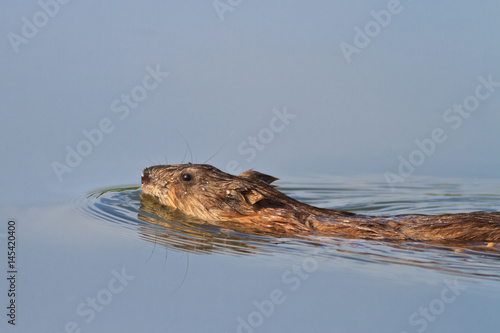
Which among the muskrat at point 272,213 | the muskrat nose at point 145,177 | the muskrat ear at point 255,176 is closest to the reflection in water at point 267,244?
the muskrat at point 272,213

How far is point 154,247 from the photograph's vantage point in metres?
7.85

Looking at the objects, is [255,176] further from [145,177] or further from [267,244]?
[267,244]

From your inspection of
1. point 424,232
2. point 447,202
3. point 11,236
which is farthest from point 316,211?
point 11,236

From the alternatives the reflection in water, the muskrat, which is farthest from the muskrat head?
the reflection in water

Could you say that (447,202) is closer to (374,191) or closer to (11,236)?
(374,191)

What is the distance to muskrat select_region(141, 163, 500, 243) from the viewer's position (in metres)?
7.98

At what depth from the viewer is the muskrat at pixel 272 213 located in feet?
26.2

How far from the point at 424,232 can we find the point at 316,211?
1350 mm

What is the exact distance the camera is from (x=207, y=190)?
929 centimetres

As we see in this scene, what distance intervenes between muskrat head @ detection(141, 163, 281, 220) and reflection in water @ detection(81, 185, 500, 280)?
0.18m

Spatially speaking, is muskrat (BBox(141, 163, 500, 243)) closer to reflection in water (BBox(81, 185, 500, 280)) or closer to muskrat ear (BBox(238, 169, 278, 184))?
muskrat ear (BBox(238, 169, 278, 184))

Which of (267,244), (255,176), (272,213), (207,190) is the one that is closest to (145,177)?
(207,190)

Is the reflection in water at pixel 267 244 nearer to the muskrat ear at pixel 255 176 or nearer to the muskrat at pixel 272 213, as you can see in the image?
the muskrat at pixel 272 213

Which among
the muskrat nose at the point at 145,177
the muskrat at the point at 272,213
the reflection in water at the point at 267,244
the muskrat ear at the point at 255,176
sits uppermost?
the muskrat ear at the point at 255,176
